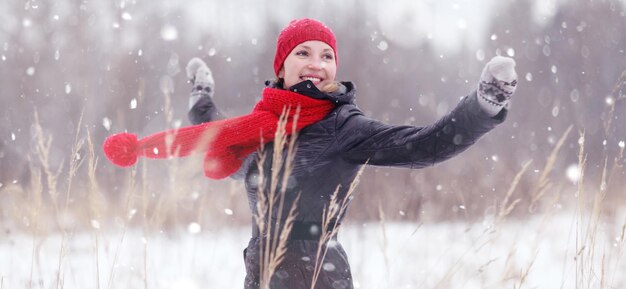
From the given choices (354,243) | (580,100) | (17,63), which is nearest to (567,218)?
(354,243)

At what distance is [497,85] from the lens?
1.54m

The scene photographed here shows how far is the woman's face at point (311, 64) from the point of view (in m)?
2.12

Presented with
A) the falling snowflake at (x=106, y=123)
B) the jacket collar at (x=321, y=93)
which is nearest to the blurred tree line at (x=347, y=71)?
the falling snowflake at (x=106, y=123)

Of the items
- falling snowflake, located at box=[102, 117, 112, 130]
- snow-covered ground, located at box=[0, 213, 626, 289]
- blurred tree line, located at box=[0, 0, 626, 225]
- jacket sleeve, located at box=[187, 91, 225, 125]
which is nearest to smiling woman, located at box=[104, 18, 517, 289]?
snow-covered ground, located at box=[0, 213, 626, 289]

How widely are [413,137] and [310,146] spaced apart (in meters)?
0.37

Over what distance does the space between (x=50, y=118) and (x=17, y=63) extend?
1.42 metres

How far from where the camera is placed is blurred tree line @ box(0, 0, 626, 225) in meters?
9.59

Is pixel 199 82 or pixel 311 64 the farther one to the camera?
pixel 199 82

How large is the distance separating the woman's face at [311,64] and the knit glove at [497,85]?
2.21ft

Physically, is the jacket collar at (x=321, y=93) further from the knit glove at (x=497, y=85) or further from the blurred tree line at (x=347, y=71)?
the blurred tree line at (x=347, y=71)

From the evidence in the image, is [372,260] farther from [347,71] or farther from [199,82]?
[347,71]

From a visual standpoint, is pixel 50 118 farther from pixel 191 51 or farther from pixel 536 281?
pixel 536 281

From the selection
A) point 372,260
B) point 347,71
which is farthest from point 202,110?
point 347,71

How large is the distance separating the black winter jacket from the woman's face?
0.12 meters
